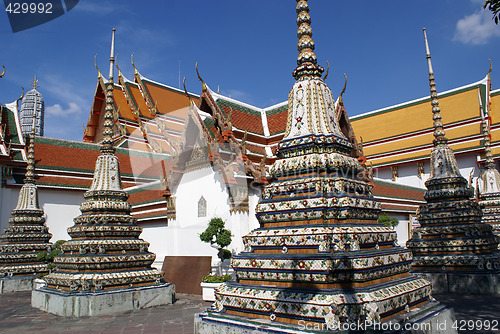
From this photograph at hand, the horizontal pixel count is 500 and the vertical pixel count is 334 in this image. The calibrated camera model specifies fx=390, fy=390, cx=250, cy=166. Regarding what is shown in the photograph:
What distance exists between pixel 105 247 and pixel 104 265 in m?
0.40

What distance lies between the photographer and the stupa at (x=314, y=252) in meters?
3.94

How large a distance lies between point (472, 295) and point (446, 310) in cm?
463

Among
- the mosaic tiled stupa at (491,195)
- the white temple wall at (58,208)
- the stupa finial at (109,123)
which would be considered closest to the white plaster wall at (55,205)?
the white temple wall at (58,208)

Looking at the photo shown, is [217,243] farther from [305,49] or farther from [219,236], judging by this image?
[305,49]

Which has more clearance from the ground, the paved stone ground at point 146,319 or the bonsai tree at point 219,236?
the bonsai tree at point 219,236

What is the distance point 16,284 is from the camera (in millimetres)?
12852

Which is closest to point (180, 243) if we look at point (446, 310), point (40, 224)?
point (40, 224)

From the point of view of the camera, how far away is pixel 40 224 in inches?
560

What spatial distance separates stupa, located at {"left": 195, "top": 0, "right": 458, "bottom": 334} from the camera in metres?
3.94

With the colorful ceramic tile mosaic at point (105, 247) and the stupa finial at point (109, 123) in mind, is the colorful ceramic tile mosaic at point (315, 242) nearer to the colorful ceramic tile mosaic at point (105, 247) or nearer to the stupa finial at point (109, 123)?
the colorful ceramic tile mosaic at point (105, 247)

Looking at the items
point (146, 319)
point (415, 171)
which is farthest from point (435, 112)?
point (415, 171)

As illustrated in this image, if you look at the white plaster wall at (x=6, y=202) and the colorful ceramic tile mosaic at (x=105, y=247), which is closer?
the colorful ceramic tile mosaic at (x=105, y=247)

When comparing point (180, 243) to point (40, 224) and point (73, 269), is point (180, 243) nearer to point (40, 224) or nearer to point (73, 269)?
point (73, 269)

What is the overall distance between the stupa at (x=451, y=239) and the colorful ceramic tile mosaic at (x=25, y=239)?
40.1ft
